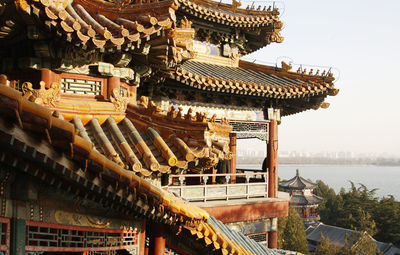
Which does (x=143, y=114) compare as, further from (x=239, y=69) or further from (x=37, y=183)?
(x=239, y=69)

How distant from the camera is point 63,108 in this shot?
14.8 feet

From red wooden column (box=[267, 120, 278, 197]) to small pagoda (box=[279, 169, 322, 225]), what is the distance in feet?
87.5

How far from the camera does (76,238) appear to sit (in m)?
3.28

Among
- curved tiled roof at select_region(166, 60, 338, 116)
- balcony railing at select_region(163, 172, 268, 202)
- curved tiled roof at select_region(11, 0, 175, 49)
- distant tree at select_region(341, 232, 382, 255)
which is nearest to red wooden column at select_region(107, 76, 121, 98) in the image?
curved tiled roof at select_region(11, 0, 175, 49)

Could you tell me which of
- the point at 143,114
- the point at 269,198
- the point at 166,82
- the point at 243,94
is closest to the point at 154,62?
the point at 143,114

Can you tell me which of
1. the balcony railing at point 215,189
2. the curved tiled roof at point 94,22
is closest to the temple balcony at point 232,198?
the balcony railing at point 215,189

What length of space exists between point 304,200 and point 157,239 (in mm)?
34501

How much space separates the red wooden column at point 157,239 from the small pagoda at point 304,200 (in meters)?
34.0

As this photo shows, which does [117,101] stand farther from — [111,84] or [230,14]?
[230,14]

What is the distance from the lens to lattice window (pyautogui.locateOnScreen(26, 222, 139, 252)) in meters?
2.96

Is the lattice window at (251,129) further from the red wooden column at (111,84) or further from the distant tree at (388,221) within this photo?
the distant tree at (388,221)

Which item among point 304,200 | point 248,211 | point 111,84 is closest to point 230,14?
point 248,211

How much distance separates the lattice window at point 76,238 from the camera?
2958 millimetres

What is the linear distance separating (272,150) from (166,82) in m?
3.98
